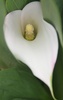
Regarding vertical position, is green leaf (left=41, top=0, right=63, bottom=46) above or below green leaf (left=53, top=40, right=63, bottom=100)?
above

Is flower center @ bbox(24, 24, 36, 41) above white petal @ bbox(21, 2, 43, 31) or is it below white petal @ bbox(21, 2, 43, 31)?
below

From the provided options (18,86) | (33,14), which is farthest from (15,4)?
(18,86)

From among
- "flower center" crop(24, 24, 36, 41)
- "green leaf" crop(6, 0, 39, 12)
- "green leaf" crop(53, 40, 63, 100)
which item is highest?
"green leaf" crop(6, 0, 39, 12)

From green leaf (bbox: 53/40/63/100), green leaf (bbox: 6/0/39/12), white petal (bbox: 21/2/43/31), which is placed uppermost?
green leaf (bbox: 6/0/39/12)

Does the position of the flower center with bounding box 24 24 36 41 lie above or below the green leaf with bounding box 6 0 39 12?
below

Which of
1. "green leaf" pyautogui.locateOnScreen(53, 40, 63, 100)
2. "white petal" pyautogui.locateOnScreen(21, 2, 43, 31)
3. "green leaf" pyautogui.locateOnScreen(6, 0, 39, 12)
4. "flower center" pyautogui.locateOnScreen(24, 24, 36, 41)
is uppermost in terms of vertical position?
"green leaf" pyautogui.locateOnScreen(6, 0, 39, 12)

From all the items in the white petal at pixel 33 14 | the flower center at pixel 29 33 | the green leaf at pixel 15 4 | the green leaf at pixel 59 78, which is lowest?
the green leaf at pixel 59 78

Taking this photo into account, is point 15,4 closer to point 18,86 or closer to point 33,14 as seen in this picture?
point 33,14

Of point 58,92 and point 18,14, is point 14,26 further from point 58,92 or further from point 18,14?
point 58,92
